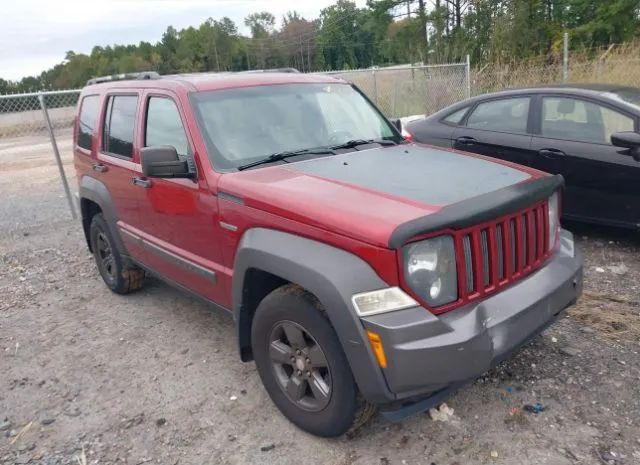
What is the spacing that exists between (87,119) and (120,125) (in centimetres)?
85

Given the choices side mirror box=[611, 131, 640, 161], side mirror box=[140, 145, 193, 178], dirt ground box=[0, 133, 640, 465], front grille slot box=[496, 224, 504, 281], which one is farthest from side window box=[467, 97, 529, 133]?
side mirror box=[140, 145, 193, 178]

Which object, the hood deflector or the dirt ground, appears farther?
the dirt ground

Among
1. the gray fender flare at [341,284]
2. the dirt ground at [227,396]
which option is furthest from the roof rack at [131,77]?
the gray fender flare at [341,284]

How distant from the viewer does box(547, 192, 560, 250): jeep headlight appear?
304 cm

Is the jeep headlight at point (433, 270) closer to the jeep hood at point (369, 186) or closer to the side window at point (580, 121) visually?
the jeep hood at point (369, 186)

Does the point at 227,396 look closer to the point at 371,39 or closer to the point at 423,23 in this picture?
the point at 423,23

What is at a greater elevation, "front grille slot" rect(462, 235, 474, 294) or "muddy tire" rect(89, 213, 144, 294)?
"front grille slot" rect(462, 235, 474, 294)

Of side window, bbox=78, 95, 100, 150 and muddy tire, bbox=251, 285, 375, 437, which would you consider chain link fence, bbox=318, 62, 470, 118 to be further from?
muddy tire, bbox=251, 285, 375, 437

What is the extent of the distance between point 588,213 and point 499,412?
294 centimetres

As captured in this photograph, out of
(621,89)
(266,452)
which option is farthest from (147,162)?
(621,89)

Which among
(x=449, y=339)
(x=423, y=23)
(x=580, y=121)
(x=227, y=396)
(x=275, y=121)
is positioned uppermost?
(x=423, y=23)

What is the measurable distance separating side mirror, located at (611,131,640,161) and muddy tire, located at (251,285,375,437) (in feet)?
11.6

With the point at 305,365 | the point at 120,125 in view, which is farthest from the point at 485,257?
the point at 120,125

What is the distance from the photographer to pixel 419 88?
1341 centimetres
